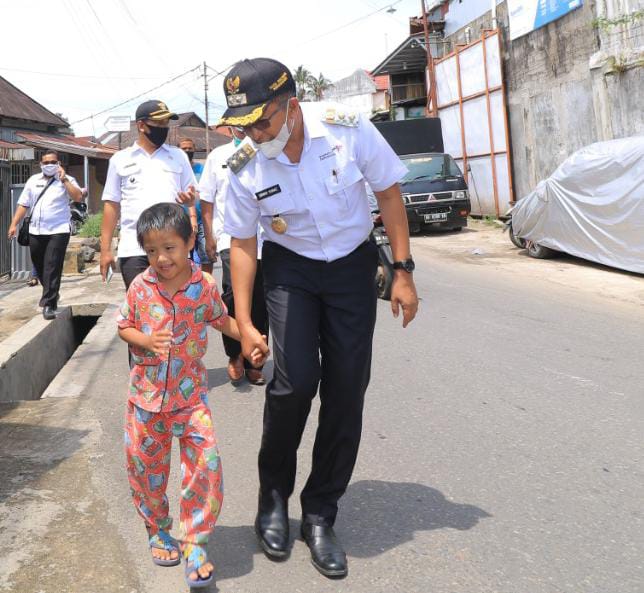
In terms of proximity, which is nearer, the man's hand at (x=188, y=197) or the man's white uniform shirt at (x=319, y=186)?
the man's white uniform shirt at (x=319, y=186)

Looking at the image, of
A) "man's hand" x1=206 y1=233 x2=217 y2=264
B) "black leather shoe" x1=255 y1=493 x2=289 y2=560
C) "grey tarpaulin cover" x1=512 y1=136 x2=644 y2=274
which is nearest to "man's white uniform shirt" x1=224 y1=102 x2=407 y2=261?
"black leather shoe" x1=255 y1=493 x2=289 y2=560

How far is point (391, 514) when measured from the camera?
3.22 meters

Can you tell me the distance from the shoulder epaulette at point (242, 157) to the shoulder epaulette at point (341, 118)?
299mm

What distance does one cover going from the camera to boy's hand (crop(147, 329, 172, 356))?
105 inches

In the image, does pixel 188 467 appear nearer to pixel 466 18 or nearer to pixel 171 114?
pixel 171 114

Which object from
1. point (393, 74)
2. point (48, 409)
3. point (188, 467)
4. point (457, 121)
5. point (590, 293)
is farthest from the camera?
point (393, 74)

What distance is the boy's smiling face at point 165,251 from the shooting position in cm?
276

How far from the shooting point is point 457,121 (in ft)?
75.5

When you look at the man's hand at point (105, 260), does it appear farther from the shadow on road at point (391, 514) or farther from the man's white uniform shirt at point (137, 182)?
the shadow on road at point (391, 514)

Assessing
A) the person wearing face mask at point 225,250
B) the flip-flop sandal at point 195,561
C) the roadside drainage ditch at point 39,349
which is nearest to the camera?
the flip-flop sandal at point 195,561

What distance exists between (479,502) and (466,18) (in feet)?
74.9

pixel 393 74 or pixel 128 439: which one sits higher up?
pixel 393 74

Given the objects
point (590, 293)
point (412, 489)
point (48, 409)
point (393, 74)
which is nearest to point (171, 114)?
point (48, 409)

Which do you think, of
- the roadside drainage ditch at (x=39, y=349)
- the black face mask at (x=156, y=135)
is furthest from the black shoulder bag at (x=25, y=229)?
the black face mask at (x=156, y=135)
